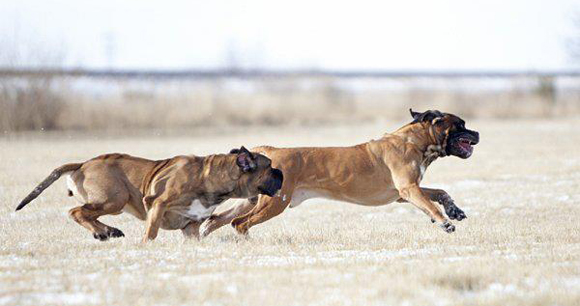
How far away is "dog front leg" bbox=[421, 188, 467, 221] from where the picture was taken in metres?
10.3

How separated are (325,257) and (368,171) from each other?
235 centimetres

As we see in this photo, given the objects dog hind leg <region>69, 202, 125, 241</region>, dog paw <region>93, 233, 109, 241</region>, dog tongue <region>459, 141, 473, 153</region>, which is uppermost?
dog tongue <region>459, 141, 473, 153</region>

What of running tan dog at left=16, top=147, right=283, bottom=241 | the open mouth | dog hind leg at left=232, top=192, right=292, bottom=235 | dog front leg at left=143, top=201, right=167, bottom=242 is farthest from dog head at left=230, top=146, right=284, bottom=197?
the open mouth

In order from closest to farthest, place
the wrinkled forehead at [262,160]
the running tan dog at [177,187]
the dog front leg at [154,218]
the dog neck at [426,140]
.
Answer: the dog front leg at [154,218], the running tan dog at [177,187], the wrinkled forehead at [262,160], the dog neck at [426,140]

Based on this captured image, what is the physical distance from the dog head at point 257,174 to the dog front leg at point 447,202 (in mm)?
1986

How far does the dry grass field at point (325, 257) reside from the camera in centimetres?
662

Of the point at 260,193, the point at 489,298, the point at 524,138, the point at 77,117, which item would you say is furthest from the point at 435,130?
the point at 77,117

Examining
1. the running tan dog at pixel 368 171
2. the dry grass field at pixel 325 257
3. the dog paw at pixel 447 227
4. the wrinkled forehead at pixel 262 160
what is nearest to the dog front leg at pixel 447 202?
the running tan dog at pixel 368 171

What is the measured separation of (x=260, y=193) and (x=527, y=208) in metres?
5.01

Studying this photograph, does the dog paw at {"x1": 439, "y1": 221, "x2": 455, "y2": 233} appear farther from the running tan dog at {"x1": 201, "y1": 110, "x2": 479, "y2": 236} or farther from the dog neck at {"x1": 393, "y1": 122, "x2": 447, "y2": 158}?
the dog neck at {"x1": 393, "y1": 122, "x2": 447, "y2": 158}

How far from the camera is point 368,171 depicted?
10641 millimetres

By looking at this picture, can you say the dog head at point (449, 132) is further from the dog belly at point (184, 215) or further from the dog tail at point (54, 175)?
the dog tail at point (54, 175)

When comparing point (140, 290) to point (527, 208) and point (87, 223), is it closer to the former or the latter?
point (87, 223)

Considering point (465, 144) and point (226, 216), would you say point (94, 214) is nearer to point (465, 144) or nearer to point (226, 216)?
point (226, 216)
